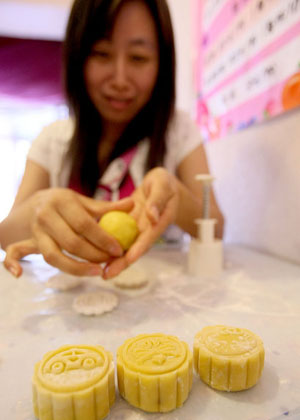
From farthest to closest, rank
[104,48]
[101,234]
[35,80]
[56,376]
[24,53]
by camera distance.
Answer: [35,80] → [24,53] → [104,48] → [101,234] → [56,376]

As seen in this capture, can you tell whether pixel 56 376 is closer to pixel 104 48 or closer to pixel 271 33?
pixel 104 48

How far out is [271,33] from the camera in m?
0.82

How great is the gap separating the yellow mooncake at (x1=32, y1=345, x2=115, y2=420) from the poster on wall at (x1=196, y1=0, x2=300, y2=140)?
0.77 m

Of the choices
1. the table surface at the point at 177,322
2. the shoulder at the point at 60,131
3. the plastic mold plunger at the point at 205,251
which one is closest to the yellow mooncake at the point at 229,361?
the table surface at the point at 177,322

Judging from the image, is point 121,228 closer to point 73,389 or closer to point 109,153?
point 73,389

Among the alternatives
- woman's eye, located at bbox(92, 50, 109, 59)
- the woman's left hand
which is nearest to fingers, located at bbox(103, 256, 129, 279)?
the woman's left hand

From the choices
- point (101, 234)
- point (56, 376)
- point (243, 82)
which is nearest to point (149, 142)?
point (243, 82)

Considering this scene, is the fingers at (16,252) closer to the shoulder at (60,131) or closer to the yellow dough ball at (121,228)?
the yellow dough ball at (121,228)

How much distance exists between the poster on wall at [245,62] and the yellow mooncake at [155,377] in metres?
0.72

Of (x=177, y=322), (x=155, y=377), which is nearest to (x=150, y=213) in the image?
(x=177, y=322)

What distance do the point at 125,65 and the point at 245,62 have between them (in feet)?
1.43

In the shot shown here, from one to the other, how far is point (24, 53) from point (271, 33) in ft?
9.26

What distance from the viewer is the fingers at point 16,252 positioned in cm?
47

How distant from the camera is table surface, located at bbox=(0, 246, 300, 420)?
27cm
